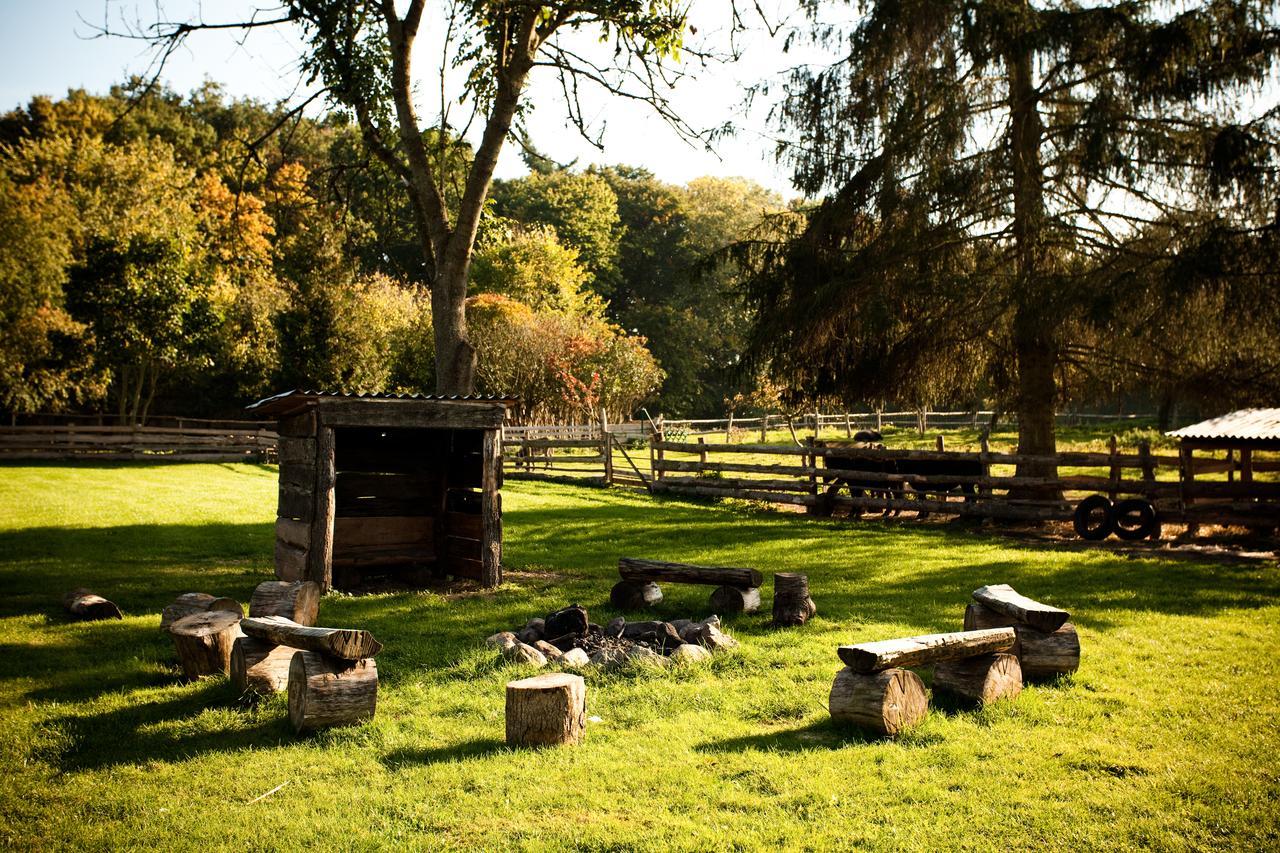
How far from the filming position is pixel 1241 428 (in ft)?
40.3

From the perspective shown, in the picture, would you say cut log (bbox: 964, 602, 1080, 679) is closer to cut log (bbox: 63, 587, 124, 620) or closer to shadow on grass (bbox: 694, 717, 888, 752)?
shadow on grass (bbox: 694, 717, 888, 752)

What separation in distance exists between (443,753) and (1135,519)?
38.4ft

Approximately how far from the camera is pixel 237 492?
1988cm

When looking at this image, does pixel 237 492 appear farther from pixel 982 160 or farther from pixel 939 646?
pixel 939 646

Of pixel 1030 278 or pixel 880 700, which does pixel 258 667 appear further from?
pixel 1030 278

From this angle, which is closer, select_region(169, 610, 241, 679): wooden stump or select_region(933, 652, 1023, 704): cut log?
select_region(933, 652, 1023, 704): cut log

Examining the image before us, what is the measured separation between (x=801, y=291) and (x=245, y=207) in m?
31.8

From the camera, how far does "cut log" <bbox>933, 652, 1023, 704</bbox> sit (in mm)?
5676

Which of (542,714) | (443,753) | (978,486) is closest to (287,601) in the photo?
(443,753)

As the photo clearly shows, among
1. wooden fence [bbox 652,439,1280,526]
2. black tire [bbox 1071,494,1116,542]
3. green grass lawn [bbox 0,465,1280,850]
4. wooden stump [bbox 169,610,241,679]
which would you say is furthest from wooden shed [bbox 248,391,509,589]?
black tire [bbox 1071,494,1116,542]

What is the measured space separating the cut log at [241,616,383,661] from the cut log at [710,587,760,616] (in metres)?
3.72

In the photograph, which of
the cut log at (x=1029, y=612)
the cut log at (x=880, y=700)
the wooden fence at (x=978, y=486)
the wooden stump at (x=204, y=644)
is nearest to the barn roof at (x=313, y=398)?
the wooden stump at (x=204, y=644)

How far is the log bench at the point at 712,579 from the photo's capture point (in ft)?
27.3

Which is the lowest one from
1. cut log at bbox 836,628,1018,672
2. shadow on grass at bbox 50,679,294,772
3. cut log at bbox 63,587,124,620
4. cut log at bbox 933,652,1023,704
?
shadow on grass at bbox 50,679,294,772
